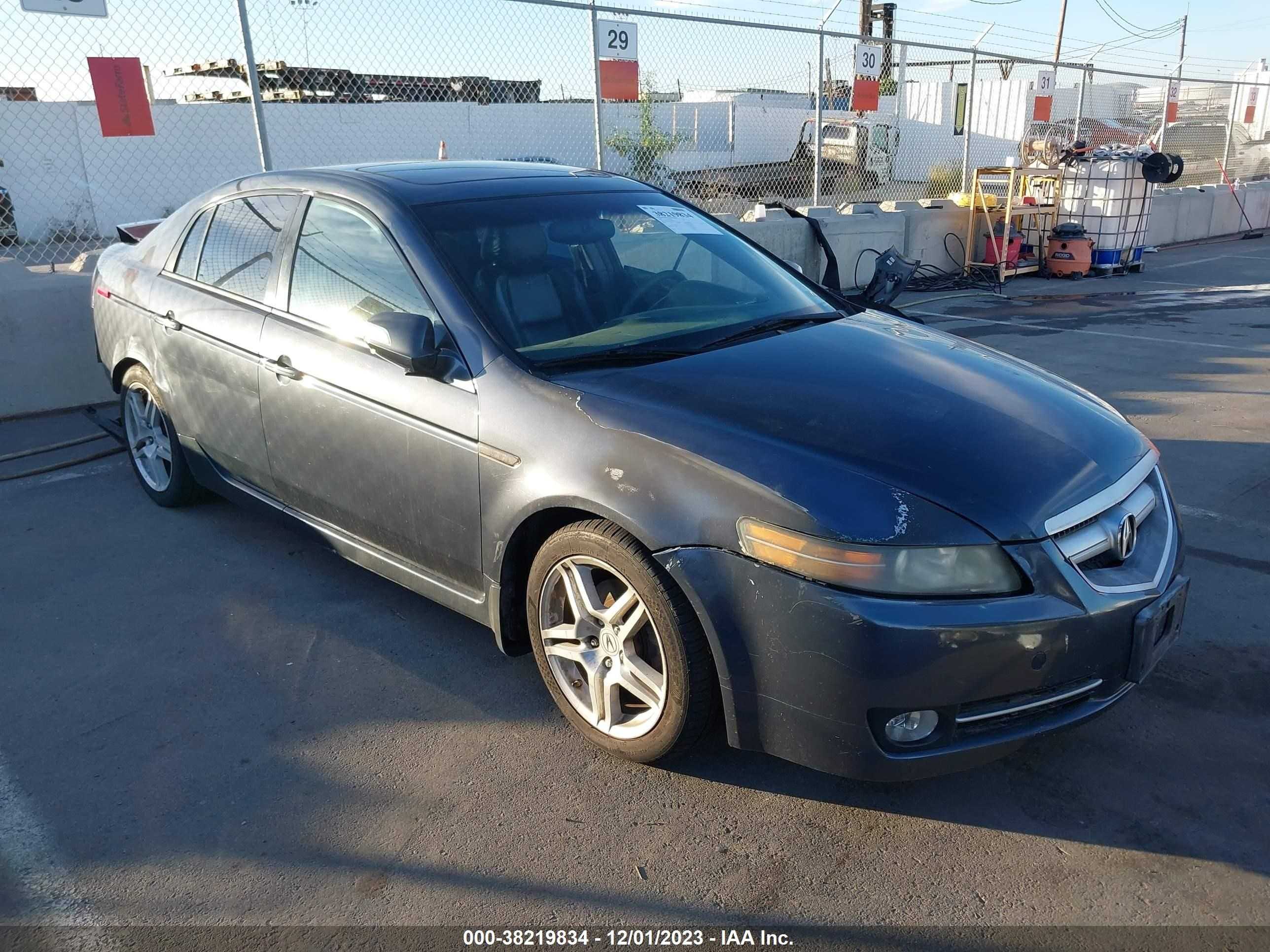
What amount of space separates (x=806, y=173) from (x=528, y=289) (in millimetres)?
13778

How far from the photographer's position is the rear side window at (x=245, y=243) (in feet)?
12.8

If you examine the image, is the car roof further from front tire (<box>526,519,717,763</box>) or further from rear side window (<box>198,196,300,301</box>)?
front tire (<box>526,519,717,763</box>)

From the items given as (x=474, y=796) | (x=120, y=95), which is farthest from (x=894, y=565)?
(x=120, y=95)

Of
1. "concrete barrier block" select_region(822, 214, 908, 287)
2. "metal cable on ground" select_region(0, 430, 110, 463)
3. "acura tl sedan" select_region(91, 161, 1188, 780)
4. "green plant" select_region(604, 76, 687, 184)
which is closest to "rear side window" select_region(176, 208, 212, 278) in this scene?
"acura tl sedan" select_region(91, 161, 1188, 780)

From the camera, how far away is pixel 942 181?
66.4 ft

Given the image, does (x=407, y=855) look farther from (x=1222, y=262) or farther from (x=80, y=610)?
(x=1222, y=262)

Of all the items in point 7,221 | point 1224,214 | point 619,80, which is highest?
point 619,80

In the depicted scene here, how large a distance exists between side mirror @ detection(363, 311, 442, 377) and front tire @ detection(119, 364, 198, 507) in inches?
77.4

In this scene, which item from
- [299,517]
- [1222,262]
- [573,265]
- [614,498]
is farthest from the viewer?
[1222,262]

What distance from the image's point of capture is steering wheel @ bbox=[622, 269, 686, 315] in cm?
345

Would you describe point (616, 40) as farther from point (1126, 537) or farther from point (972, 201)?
point (1126, 537)

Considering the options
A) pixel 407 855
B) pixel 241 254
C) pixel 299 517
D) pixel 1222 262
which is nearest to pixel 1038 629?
pixel 407 855

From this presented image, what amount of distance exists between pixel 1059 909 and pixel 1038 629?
0.66 meters

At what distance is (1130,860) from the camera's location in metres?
2.46
